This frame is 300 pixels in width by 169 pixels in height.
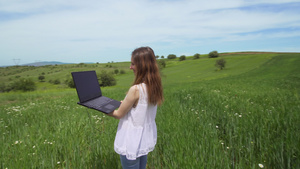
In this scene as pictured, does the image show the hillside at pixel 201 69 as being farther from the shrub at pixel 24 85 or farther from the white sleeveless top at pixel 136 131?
the shrub at pixel 24 85

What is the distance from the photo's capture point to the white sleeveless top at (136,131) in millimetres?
1994

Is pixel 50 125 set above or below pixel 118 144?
below

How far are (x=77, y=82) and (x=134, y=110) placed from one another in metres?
0.70

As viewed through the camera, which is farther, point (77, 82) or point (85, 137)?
point (85, 137)

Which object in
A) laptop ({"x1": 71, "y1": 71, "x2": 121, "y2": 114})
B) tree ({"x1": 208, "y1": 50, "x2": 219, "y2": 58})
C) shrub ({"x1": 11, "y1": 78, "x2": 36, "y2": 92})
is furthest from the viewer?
tree ({"x1": 208, "y1": 50, "x2": 219, "y2": 58})

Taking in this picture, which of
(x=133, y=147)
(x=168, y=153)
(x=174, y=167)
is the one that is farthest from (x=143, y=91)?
(x=168, y=153)

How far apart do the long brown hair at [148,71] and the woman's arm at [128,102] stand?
0.14 meters

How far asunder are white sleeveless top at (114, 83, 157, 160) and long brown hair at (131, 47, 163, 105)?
2.7 inches

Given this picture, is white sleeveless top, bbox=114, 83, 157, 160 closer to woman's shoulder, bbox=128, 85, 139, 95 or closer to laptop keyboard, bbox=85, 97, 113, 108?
woman's shoulder, bbox=128, 85, 139, 95

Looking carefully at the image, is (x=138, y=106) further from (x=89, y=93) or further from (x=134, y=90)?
(x=89, y=93)

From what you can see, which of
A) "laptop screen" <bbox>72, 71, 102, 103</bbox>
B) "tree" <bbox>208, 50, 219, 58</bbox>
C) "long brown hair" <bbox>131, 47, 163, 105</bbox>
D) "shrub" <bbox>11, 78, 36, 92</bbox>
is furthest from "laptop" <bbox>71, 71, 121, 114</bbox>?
"tree" <bbox>208, 50, 219, 58</bbox>

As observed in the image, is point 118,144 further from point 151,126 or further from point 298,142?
point 298,142

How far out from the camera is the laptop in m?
1.88

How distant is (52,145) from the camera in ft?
10.7
